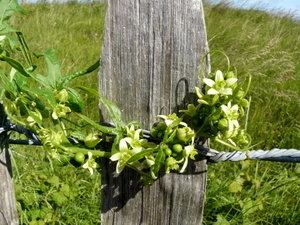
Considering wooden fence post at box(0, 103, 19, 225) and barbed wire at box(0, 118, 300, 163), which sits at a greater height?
barbed wire at box(0, 118, 300, 163)

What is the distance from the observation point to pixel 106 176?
98 centimetres

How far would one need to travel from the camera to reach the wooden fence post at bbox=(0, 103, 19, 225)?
1.08 meters

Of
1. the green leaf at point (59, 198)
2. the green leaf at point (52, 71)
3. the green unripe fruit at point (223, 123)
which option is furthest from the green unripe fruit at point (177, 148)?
the green leaf at point (59, 198)

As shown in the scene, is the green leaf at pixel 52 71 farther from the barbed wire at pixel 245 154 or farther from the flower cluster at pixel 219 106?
the flower cluster at pixel 219 106

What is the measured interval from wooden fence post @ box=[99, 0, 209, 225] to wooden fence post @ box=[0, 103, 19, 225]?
32 centimetres

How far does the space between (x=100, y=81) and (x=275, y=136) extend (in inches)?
70.4

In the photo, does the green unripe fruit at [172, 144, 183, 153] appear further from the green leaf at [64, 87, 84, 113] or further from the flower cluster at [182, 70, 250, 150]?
the green leaf at [64, 87, 84, 113]

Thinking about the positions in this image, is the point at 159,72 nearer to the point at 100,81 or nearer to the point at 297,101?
the point at 100,81

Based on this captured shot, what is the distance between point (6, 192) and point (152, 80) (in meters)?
0.61

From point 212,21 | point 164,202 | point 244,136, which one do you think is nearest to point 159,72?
point 244,136

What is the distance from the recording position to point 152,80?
2.77ft

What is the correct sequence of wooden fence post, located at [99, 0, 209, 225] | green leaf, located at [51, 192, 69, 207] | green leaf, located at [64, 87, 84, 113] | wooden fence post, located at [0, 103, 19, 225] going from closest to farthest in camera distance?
wooden fence post, located at [99, 0, 209, 225] < green leaf, located at [64, 87, 84, 113] < wooden fence post, located at [0, 103, 19, 225] < green leaf, located at [51, 192, 69, 207]

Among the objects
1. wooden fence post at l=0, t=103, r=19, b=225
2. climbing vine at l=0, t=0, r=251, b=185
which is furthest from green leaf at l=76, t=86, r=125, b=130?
wooden fence post at l=0, t=103, r=19, b=225

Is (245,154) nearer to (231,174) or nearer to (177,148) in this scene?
(177,148)
